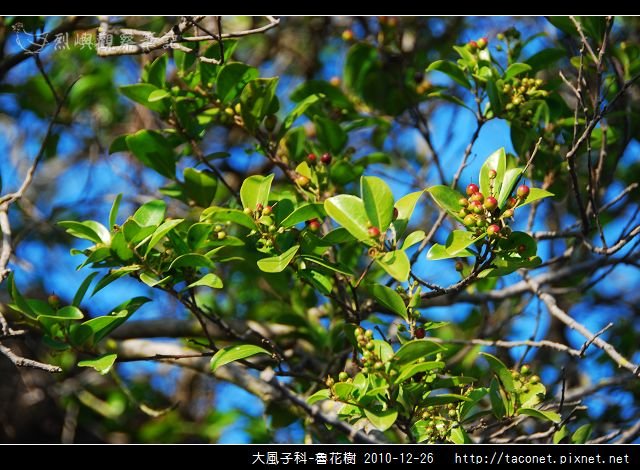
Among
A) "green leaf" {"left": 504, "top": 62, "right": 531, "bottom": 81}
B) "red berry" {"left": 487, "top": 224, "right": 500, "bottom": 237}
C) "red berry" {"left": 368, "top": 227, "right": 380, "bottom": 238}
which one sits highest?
"green leaf" {"left": 504, "top": 62, "right": 531, "bottom": 81}

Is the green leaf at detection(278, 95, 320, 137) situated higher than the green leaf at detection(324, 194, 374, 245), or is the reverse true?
the green leaf at detection(278, 95, 320, 137)

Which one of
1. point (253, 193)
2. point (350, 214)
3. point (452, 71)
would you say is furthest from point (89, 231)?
point (452, 71)

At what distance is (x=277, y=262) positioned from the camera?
157 cm

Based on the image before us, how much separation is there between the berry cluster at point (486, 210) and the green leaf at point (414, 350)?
0.79ft

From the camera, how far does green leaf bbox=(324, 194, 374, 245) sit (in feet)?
4.89

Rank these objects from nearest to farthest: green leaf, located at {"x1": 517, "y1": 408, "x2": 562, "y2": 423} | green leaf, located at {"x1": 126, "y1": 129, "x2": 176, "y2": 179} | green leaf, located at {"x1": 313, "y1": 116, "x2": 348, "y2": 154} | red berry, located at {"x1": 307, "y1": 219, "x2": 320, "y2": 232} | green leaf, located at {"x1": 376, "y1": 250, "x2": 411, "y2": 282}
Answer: green leaf, located at {"x1": 376, "y1": 250, "x2": 411, "y2": 282} < green leaf, located at {"x1": 517, "y1": 408, "x2": 562, "y2": 423} < red berry, located at {"x1": 307, "y1": 219, "x2": 320, "y2": 232} < green leaf, located at {"x1": 126, "y1": 129, "x2": 176, "y2": 179} < green leaf, located at {"x1": 313, "y1": 116, "x2": 348, "y2": 154}

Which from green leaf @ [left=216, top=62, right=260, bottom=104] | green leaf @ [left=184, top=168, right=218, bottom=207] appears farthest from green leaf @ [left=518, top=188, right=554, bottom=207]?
green leaf @ [left=184, top=168, right=218, bottom=207]

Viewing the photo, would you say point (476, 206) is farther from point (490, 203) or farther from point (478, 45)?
point (478, 45)

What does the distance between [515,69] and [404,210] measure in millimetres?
595

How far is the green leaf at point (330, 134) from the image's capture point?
2.14 meters

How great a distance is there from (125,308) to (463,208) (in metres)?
0.80

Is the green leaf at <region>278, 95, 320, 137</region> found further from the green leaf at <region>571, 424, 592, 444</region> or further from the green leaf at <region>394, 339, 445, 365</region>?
the green leaf at <region>571, 424, 592, 444</region>

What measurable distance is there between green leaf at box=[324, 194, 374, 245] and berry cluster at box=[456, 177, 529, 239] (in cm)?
19
